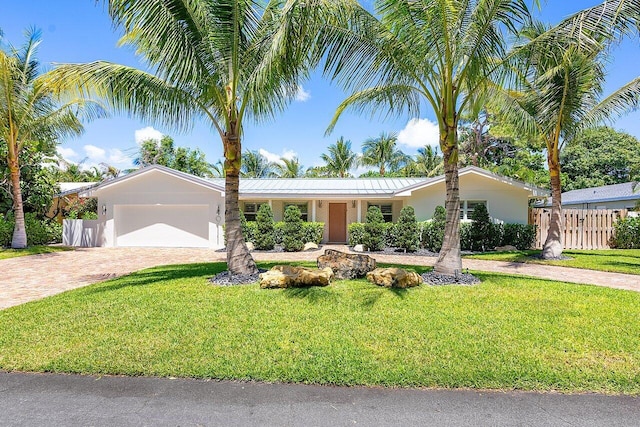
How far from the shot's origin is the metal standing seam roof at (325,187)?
17.4 m

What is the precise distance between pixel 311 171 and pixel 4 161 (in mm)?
28830

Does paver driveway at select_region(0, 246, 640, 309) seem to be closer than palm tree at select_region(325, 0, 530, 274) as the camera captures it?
No

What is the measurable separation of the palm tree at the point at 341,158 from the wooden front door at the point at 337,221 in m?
17.2

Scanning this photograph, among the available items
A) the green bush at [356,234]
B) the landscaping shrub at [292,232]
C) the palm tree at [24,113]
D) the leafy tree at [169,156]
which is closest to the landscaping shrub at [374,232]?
the green bush at [356,234]

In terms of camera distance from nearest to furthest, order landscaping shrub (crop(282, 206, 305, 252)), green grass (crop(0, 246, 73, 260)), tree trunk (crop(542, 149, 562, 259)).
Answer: tree trunk (crop(542, 149, 562, 259)) → green grass (crop(0, 246, 73, 260)) → landscaping shrub (crop(282, 206, 305, 252))

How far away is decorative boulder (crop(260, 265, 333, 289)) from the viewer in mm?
7223

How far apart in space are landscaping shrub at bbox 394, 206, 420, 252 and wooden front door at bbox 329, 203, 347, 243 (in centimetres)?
441

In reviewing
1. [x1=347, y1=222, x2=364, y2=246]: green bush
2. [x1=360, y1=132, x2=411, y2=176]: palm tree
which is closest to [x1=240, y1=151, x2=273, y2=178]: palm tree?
[x1=360, y1=132, x2=411, y2=176]: palm tree

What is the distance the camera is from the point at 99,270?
1073 cm

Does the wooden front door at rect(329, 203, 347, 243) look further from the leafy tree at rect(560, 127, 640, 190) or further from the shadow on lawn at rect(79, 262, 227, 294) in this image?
the leafy tree at rect(560, 127, 640, 190)

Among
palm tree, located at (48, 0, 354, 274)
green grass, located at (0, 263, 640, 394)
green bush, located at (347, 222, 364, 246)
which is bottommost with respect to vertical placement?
green grass, located at (0, 263, 640, 394)

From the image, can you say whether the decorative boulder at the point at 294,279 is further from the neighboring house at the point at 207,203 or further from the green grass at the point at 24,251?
the green grass at the point at 24,251

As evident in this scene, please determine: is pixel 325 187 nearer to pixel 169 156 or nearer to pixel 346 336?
pixel 346 336

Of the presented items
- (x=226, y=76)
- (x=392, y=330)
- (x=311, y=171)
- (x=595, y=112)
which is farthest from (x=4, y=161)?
(x=311, y=171)
